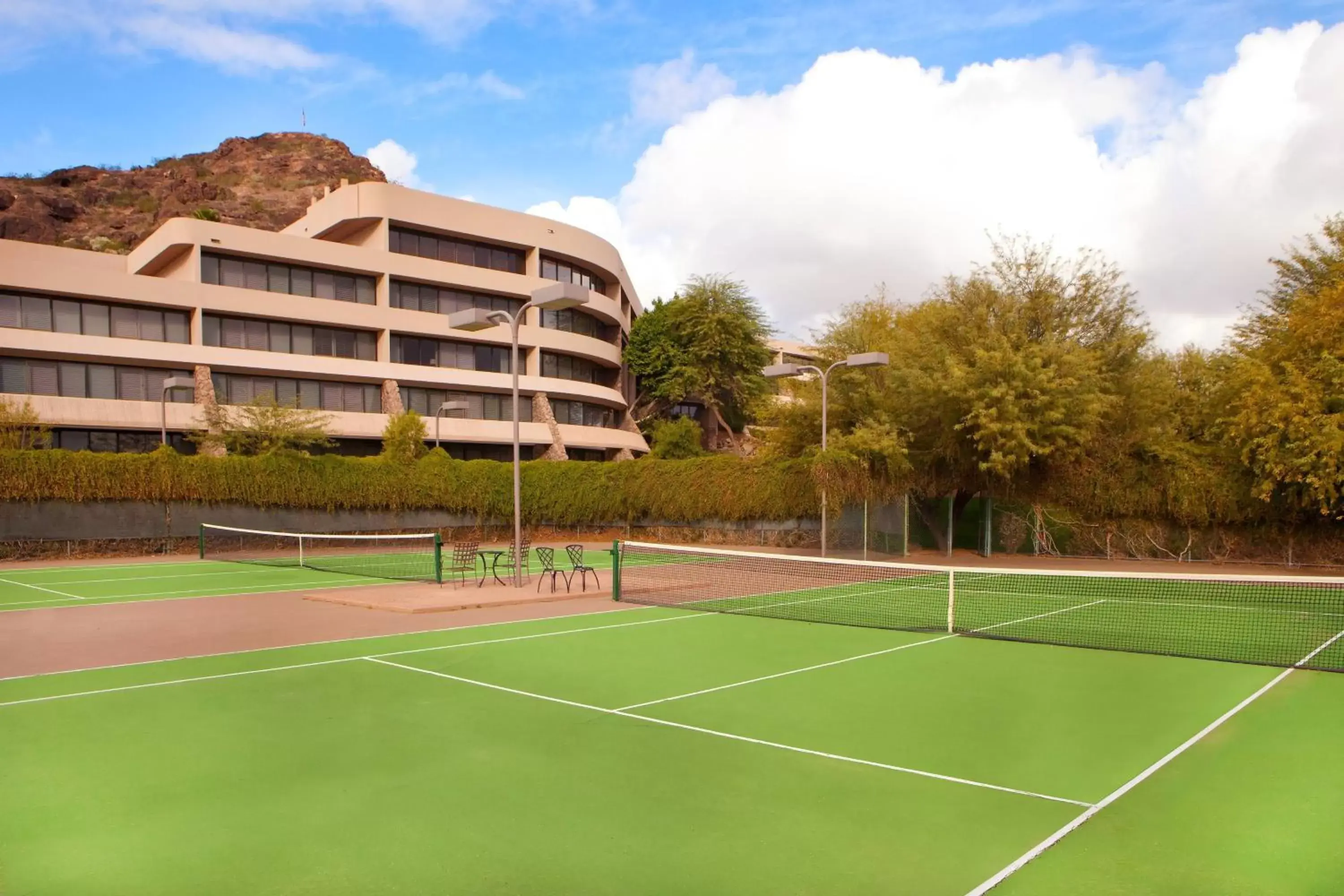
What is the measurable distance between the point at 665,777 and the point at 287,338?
43.6 metres

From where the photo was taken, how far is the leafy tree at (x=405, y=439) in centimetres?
3731

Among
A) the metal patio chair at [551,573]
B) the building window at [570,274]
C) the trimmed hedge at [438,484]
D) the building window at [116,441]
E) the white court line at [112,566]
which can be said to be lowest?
the white court line at [112,566]

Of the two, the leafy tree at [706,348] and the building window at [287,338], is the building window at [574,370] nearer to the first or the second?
the leafy tree at [706,348]

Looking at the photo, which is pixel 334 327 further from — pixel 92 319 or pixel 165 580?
pixel 165 580

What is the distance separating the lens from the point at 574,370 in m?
56.8

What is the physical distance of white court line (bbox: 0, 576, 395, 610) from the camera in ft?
57.4

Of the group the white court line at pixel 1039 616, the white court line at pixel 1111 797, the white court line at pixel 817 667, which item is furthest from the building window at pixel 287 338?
the white court line at pixel 1111 797

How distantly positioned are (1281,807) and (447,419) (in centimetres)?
4644

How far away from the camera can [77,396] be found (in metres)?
39.9

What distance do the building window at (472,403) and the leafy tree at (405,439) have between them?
7870 mm

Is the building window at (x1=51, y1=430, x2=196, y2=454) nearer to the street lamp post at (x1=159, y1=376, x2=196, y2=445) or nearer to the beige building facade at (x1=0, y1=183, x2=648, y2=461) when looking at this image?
the beige building facade at (x1=0, y1=183, x2=648, y2=461)

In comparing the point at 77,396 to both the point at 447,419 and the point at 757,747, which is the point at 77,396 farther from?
the point at 757,747

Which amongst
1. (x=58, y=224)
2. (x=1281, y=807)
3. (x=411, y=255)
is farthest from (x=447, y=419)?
(x=58, y=224)

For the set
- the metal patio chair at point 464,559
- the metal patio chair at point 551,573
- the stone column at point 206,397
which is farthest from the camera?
the stone column at point 206,397
